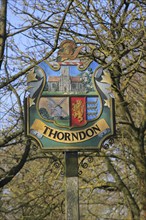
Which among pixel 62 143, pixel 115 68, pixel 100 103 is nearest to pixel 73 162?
pixel 62 143

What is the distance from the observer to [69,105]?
8484 mm

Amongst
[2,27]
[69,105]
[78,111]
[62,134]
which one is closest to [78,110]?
[78,111]

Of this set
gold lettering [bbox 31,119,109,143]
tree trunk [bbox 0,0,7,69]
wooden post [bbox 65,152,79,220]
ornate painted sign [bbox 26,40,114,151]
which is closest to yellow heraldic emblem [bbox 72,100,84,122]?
ornate painted sign [bbox 26,40,114,151]

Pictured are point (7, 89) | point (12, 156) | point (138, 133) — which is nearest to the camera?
point (7, 89)

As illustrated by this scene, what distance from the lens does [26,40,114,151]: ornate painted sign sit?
835 cm

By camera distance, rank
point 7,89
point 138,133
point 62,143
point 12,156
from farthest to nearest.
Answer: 1. point 138,133
2. point 12,156
3. point 7,89
4. point 62,143

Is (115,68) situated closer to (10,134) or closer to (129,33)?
(129,33)

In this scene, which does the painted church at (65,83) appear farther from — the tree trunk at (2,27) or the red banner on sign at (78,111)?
the tree trunk at (2,27)

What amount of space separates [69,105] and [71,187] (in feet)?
4.04

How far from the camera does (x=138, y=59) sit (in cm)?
1216

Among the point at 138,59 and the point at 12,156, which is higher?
the point at 138,59

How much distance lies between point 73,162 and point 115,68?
4815 millimetres

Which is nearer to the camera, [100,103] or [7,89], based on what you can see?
[100,103]

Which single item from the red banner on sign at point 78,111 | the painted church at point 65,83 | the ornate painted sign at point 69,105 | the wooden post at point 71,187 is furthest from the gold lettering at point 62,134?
the painted church at point 65,83
